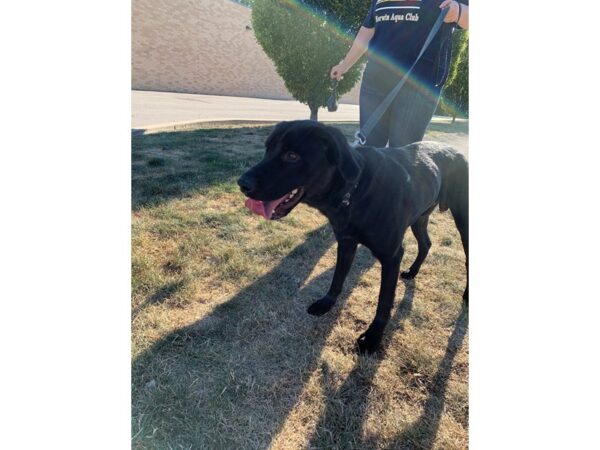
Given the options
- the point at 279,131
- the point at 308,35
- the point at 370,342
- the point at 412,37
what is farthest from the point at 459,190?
the point at 308,35

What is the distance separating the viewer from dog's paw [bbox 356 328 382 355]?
220 cm

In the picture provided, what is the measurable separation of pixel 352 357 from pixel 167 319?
1.25m

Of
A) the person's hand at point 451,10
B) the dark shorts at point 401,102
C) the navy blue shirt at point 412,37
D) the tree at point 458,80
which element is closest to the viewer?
the person's hand at point 451,10

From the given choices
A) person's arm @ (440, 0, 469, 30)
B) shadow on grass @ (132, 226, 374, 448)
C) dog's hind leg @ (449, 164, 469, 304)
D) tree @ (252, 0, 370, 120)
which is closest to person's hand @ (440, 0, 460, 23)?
person's arm @ (440, 0, 469, 30)

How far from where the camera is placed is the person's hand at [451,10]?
2463mm

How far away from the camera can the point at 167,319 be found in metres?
2.35

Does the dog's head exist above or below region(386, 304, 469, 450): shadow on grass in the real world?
above

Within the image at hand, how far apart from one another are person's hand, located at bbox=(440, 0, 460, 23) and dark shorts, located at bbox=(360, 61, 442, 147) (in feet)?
1.12

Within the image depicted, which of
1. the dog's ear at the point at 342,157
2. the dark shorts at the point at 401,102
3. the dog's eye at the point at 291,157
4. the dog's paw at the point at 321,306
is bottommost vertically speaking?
the dog's paw at the point at 321,306

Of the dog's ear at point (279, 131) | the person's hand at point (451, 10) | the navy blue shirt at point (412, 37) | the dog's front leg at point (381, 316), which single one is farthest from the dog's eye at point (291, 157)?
the person's hand at point (451, 10)

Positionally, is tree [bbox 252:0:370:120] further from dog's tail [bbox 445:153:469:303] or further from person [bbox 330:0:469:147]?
dog's tail [bbox 445:153:469:303]

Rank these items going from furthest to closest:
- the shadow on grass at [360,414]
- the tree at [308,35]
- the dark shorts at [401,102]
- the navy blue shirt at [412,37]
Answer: the tree at [308,35], the dark shorts at [401,102], the navy blue shirt at [412,37], the shadow on grass at [360,414]

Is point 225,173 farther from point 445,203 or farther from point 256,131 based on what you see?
point 256,131

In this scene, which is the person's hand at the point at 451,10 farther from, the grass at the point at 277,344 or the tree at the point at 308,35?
the tree at the point at 308,35
